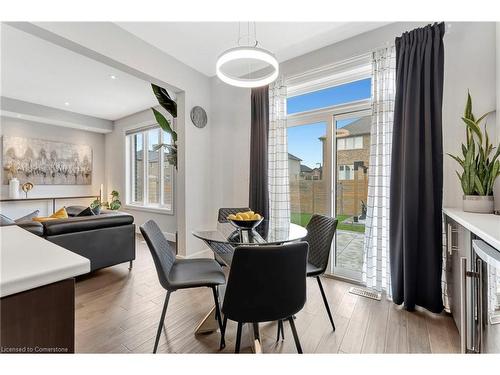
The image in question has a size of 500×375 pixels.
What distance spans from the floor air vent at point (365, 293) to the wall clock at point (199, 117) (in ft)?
9.57

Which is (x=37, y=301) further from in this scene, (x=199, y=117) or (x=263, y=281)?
(x=199, y=117)

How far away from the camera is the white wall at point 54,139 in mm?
4652

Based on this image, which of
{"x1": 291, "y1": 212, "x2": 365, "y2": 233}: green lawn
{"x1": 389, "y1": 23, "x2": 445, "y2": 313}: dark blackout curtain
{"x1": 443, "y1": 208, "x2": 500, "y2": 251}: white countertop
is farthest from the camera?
{"x1": 291, "y1": 212, "x2": 365, "y2": 233}: green lawn

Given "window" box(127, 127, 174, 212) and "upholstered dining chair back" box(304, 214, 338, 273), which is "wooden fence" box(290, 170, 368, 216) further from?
"window" box(127, 127, 174, 212)

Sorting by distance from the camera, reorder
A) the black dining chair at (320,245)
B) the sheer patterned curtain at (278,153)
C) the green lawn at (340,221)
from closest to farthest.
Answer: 1. the black dining chair at (320,245)
2. the green lawn at (340,221)
3. the sheer patterned curtain at (278,153)

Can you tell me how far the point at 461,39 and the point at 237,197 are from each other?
288cm

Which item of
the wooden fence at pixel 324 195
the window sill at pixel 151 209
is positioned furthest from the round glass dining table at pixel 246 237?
the window sill at pixel 151 209

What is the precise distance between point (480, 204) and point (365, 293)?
128 cm

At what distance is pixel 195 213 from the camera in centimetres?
341

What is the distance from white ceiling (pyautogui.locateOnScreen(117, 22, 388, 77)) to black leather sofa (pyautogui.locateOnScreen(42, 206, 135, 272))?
2135 millimetres

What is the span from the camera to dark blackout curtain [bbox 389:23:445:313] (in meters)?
1.93

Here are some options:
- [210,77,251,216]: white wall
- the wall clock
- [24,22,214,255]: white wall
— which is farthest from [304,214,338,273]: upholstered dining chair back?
the wall clock

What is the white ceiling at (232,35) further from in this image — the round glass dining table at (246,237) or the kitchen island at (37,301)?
the kitchen island at (37,301)

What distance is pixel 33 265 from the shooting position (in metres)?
0.61
